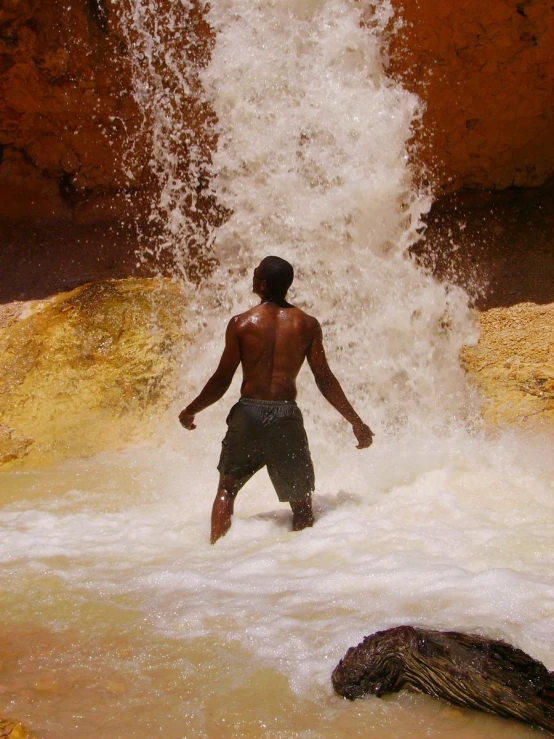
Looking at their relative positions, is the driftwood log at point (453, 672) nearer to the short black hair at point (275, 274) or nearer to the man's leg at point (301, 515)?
the man's leg at point (301, 515)

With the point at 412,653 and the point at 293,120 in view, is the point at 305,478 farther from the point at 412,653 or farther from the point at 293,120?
the point at 293,120

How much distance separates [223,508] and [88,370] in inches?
104

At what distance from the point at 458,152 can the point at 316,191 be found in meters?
1.62

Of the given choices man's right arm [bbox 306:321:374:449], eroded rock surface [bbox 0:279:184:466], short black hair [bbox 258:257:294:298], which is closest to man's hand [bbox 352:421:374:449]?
man's right arm [bbox 306:321:374:449]

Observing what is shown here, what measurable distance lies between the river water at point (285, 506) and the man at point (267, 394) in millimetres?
236

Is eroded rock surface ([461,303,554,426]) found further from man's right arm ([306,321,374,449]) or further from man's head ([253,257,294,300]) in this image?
man's head ([253,257,294,300])

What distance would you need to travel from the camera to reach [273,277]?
3340 millimetres

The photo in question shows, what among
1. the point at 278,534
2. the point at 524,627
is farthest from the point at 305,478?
the point at 524,627

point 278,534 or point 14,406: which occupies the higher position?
point 14,406

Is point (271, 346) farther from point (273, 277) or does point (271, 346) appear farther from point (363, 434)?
point (363, 434)

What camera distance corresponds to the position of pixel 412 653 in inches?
74.8

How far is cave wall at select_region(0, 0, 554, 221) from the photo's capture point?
625 cm

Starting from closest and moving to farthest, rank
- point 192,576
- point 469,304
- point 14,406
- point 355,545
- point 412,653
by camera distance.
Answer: point 412,653 → point 192,576 → point 355,545 → point 14,406 → point 469,304

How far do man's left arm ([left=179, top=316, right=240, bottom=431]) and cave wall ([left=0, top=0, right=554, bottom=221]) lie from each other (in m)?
4.17
